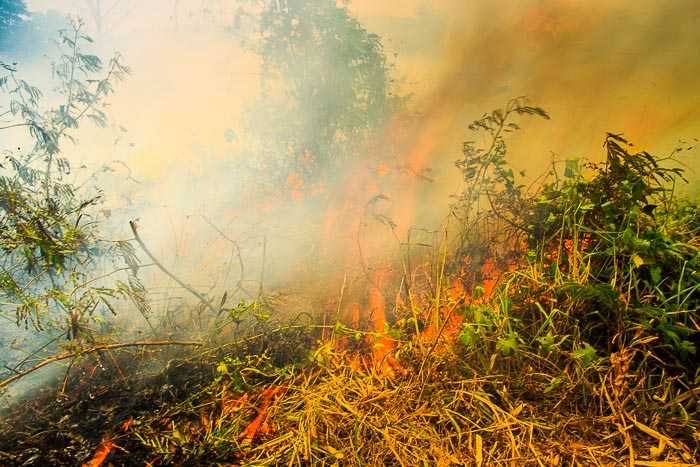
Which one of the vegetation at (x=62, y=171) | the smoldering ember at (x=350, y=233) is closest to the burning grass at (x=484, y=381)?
the smoldering ember at (x=350, y=233)

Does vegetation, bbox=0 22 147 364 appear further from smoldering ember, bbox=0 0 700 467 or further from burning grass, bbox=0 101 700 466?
burning grass, bbox=0 101 700 466

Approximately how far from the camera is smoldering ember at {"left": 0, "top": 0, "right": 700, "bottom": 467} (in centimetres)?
154

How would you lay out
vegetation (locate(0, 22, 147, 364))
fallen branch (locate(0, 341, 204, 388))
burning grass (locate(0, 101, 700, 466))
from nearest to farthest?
burning grass (locate(0, 101, 700, 466)), fallen branch (locate(0, 341, 204, 388)), vegetation (locate(0, 22, 147, 364))

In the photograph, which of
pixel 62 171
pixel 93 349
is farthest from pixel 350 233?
pixel 62 171

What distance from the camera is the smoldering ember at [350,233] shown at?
1541mm

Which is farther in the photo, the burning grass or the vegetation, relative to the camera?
the vegetation

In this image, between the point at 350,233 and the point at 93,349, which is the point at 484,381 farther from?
the point at 93,349

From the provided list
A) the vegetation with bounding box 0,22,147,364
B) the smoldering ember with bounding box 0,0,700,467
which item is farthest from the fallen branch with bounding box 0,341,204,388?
the vegetation with bounding box 0,22,147,364

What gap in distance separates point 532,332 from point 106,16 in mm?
4524

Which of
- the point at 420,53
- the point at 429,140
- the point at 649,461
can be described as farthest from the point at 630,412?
the point at 420,53

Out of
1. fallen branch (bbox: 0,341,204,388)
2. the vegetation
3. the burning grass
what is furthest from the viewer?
the vegetation

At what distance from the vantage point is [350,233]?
9.10ft

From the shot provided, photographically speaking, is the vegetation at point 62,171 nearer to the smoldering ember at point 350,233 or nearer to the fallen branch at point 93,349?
the smoldering ember at point 350,233

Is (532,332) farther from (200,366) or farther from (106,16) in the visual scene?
(106,16)
